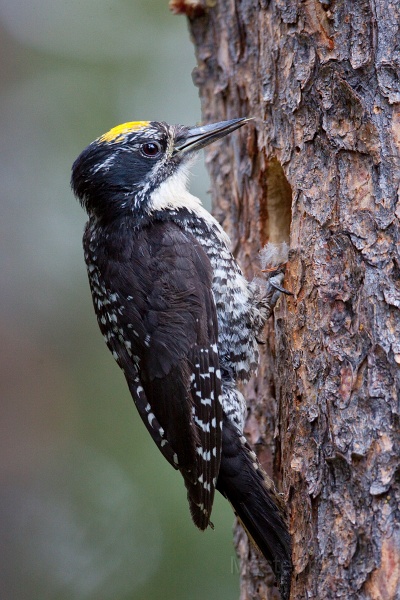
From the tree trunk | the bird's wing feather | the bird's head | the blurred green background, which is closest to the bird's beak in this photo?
the bird's head

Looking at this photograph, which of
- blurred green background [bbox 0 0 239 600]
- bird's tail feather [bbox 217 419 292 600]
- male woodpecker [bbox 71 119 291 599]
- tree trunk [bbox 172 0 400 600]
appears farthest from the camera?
blurred green background [bbox 0 0 239 600]

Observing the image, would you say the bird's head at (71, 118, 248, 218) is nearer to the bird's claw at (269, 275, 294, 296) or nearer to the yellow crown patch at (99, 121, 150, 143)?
the yellow crown patch at (99, 121, 150, 143)

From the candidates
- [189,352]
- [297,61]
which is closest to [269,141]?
[297,61]

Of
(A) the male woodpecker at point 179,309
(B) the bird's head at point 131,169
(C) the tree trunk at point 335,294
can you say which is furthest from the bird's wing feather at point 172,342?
(C) the tree trunk at point 335,294

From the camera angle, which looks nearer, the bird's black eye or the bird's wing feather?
the bird's wing feather

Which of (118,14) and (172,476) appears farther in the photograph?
(118,14)

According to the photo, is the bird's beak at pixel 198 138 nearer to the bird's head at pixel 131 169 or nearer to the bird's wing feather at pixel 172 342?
the bird's head at pixel 131 169

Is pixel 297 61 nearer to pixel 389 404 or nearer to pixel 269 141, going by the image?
pixel 269 141

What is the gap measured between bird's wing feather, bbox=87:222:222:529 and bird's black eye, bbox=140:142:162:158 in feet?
1.35

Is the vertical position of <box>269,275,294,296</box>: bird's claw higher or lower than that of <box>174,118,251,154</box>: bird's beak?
lower

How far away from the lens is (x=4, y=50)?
7273mm

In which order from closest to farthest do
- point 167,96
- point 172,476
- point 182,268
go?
point 182,268, point 172,476, point 167,96

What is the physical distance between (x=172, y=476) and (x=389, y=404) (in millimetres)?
2983

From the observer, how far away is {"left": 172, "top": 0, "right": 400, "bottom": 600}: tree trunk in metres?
2.74
